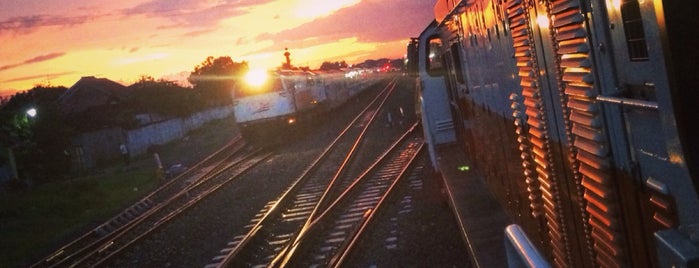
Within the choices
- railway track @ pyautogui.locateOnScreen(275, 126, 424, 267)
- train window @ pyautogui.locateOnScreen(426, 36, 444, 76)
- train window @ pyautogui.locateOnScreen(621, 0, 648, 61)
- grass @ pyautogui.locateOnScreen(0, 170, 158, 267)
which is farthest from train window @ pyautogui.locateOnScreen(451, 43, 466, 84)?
grass @ pyautogui.locateOnScreen(0, 170, 158, 267)

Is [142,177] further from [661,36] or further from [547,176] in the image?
[661,36]

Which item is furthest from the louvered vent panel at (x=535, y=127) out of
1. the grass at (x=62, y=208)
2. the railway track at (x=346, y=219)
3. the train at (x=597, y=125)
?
the grass at (x=62, y=208)

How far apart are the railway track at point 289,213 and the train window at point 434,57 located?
10.9 ft

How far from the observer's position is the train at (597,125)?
164cm

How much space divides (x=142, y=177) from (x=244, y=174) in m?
5.73

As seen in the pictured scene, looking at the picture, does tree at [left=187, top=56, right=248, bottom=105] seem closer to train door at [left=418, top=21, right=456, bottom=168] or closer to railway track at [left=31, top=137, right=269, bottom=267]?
railway track at [left=31, top=137, right=269, bottom=267]

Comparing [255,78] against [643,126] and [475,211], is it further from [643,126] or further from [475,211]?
[643,126]

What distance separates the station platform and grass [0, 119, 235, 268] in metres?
8.76

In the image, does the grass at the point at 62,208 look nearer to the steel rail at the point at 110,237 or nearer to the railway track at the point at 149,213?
the railway track at the point at 149,213

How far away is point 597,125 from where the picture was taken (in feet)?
8.25

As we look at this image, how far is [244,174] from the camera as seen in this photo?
17.3m

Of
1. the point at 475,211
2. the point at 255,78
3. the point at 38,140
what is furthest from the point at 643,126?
the point at 38,140

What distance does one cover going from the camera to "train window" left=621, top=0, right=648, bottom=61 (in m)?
1.90

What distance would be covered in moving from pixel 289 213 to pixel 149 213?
3759 mm
